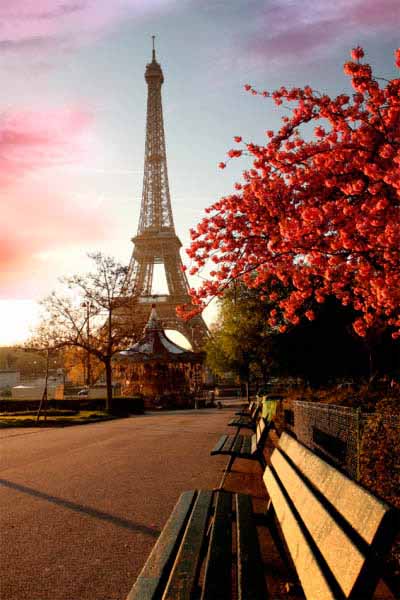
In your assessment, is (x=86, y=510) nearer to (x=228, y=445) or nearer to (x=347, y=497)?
(x=228, y=445)

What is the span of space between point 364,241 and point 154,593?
10486mm

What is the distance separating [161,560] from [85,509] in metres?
3.89

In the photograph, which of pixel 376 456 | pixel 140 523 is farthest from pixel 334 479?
pixel 140 523

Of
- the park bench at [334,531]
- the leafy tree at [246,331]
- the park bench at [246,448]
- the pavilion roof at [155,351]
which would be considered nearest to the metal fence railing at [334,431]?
the park bench at [246,448]

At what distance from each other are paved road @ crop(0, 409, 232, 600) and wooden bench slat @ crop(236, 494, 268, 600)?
0.94 meters

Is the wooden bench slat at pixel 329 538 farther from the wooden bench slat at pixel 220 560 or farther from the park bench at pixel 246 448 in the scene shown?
the park bench at pixel 246 448

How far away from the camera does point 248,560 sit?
122 inches

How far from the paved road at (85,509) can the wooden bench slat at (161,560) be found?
0.62 meters

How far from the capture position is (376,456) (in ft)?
19.2

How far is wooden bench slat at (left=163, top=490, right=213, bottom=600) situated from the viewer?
8.90 ft

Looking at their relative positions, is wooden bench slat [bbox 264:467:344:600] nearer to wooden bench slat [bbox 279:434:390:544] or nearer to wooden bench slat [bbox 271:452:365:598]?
wooden bench slat [bbox 271:452:365:598]

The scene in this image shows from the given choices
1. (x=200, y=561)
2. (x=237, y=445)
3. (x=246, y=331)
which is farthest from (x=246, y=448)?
(x=246, y=331)

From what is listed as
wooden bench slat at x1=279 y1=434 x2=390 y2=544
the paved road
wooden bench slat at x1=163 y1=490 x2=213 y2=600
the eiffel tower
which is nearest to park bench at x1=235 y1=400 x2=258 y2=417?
the paved road

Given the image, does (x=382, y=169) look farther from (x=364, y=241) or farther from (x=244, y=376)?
(x=244, y=376)
